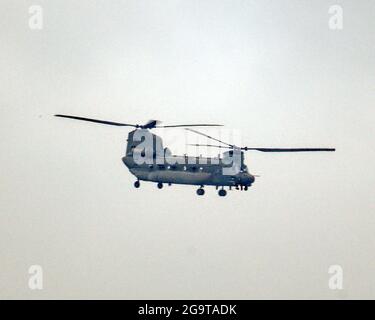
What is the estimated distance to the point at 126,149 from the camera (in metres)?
83.4

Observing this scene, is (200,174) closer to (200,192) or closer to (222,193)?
(200,192)

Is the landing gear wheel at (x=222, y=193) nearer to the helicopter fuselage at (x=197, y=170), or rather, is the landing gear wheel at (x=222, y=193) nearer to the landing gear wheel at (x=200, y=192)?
the helicopter fuselage at (x=197, y=170)

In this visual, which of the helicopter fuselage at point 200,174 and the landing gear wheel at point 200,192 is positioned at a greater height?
the helicopter fuselage at point 200,174

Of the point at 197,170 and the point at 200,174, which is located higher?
the point at 197,170

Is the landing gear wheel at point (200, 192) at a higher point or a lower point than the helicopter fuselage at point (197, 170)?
lower

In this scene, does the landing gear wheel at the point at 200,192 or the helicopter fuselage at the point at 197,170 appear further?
the landing gear wheel at the point at 200,192

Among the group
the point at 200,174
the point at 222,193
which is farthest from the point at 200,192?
the point at 222,193

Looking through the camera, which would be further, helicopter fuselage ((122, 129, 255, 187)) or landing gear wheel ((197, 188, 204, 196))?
landing gear wheel ((197, 188, 204, 196))

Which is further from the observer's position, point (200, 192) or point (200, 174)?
point (200, 192)

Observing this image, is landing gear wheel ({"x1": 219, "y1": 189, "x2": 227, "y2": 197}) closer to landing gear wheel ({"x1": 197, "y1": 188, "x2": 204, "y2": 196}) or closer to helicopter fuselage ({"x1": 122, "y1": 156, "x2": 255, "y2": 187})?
helicopter fuselage ({"x1": 122, "y1": 156, "x2": 255, "y2": 187})

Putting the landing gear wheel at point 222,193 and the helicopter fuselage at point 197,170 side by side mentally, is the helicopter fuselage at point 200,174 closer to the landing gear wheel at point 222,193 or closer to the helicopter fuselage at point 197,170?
the helicopter fuselage at point 197,170

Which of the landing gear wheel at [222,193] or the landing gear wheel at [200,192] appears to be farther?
the landing gear wheel at [200,192]
